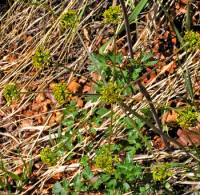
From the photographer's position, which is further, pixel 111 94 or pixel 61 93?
pixel 61 93

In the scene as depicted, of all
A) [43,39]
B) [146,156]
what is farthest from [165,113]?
[43,39]

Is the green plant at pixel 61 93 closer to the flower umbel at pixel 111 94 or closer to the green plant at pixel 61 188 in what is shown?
the flower umbel at pixel 111 94

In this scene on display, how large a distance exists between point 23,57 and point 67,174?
922 millimetres

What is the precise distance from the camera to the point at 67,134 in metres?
2.36

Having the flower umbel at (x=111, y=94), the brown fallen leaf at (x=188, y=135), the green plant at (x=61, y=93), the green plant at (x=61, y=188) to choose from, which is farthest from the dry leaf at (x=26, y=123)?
the flower umbel at (x=111, y=94)

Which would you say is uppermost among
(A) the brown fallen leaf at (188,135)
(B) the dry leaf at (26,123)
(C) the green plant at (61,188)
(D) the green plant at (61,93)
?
(D) the green plant at (61,93)

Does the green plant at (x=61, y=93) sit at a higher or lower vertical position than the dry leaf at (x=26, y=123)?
higher

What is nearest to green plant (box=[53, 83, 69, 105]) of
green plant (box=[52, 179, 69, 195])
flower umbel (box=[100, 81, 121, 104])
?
flower umbel (box=[100, 81, 121, 104])

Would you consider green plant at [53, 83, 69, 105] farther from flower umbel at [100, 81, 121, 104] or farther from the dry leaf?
the dry leaf

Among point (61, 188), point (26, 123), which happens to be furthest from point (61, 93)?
point (26, 123)

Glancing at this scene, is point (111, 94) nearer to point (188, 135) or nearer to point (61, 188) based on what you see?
point (188, 135)

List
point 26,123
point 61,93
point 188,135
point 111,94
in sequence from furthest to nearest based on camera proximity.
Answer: point 26,123 < point 188,135 < point 61,93 < point 111,94

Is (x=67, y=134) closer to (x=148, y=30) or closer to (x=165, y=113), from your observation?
(x=165, y=113)

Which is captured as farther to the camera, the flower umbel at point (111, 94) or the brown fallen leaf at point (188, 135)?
the brown fallen leaf at point (188, 135)
